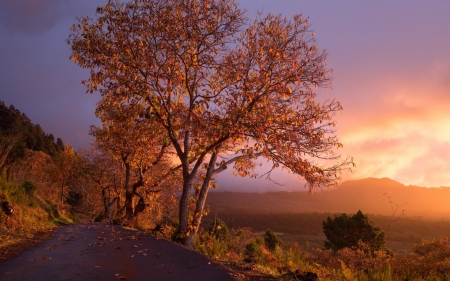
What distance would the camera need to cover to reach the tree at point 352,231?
48.8 m

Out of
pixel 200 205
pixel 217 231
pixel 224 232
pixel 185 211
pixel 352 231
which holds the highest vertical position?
pixel 200 205

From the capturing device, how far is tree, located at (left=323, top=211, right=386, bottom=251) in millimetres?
48812

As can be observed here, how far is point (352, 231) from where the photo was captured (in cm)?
5172

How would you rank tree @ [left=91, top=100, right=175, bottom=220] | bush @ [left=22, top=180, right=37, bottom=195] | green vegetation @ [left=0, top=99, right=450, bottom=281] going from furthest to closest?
bush @ [left=22, top=180, right=37, bottom=195]
tree @ [left=91, top=100, right=175, bottom=220]
green vegetation @ [left=0, top=99, right=450, bottom=281]

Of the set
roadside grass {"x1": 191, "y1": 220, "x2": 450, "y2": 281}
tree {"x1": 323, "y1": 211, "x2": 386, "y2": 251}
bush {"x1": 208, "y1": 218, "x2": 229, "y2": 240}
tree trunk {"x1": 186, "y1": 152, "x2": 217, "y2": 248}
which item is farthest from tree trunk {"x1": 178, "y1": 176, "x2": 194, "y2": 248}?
tree {"x1": 323, "y1": 211, "x2": 386, "y2": 251}

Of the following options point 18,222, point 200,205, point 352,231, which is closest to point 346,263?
point 200,205

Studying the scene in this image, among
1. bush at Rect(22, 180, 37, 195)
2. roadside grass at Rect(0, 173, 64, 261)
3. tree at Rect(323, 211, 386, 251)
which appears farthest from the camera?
tree at Rect(323, 211, 386, 251)

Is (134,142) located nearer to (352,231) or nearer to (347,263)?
(347,263)

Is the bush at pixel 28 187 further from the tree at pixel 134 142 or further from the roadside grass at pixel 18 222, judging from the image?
the tree at pixel 134 142

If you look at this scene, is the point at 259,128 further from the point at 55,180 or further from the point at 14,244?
the point at 55,180

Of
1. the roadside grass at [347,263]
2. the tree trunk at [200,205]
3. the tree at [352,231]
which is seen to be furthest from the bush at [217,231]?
the tree at [352,231]

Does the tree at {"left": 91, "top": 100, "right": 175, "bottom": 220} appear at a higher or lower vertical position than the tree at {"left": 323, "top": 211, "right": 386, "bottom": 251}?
higher

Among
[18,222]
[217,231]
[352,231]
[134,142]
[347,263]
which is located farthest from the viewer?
[352,231]

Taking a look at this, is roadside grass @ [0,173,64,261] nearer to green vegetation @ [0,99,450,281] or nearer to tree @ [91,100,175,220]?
green vegetation @ [0,99,450,281]
